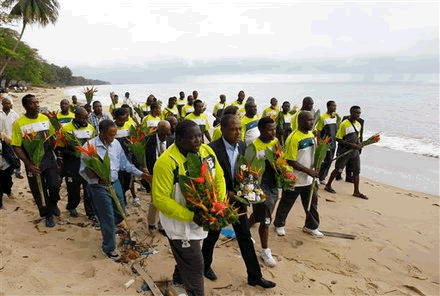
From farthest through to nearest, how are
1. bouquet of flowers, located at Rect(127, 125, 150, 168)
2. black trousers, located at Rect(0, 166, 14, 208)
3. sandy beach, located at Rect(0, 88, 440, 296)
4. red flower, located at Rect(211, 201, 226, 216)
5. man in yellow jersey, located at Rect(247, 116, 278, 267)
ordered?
1. black trousers, located at Rect(0, 166, 14, 208)
2. bouquet of flowers, located at Rect(127, 125, 150, 168)
3. man in yellow jersey, located at Rect(247, 116, 278, 267)
4. sandy beach, located at Rect(0, 88, 440, 296)
5. red flower, located at Rect(211, 201, 226, 216)

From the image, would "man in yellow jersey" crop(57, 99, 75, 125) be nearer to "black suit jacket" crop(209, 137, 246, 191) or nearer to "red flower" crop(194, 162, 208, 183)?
"black suit jacket" crop(209, 137, 246, 191)

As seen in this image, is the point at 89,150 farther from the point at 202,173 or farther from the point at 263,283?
the point at 263,283

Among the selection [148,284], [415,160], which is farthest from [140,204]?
[415,160]

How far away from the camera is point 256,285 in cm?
397

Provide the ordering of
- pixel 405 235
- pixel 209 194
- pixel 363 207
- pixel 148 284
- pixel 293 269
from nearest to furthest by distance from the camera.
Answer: pixel 209 194 < pixel 148 284 < pixel 293 269 < pixel 405 235 < pixel 363 207

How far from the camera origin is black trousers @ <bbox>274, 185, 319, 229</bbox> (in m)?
5.33

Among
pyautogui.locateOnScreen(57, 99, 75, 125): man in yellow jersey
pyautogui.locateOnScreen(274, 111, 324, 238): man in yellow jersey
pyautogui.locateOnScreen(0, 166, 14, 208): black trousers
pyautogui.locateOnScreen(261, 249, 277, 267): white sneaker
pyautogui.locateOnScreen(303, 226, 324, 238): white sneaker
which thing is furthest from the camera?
pyautogui.locateOnScreen(57, 99, 75, 125): man in yellow jersey

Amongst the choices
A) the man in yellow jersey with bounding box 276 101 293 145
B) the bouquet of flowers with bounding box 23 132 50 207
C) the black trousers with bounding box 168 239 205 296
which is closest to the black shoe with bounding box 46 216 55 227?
the bouquet of flowers with bounding box 23 132 50 207

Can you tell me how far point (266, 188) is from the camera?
15.3 ft

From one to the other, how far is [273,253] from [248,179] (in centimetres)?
198

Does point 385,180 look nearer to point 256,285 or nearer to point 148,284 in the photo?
point 256,285

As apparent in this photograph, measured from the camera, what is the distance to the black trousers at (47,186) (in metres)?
5.23

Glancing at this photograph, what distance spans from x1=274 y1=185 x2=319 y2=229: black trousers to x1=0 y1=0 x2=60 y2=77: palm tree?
94.4 ft

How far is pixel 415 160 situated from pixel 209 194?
14332mm
